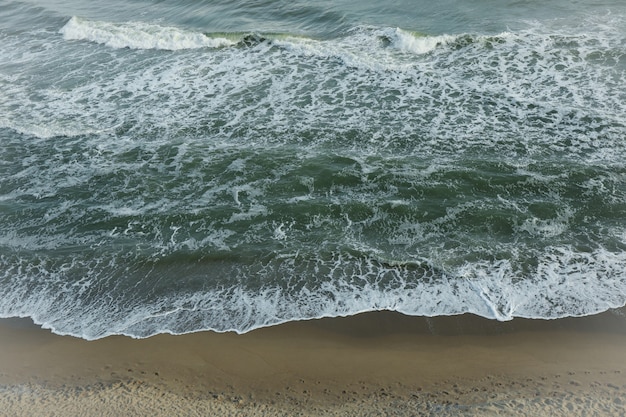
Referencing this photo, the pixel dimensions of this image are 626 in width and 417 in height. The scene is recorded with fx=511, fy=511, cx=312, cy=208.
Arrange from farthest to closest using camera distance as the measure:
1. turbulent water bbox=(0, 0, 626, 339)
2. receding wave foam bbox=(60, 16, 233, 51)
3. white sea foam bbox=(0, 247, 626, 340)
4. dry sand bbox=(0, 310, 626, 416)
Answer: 1. receding wave foam bbox=(60, 16, 233, 51)
2. turbulent water bbox=(0, 0, 626, 339)
3. white sea foam bbox=(0, 247, 626, 340)
4. dry sand bbox=(0, 310, 626, 416)

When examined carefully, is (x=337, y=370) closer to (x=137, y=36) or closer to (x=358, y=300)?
(x=358, y=300)

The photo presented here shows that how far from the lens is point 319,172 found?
1033cm

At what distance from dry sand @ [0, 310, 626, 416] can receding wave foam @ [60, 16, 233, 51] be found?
12691 mm

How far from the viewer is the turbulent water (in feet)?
24.7

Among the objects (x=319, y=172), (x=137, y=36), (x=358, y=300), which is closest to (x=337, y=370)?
(x=358, y=300)

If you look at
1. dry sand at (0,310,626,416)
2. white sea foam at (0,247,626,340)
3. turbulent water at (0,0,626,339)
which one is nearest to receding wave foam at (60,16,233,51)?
turbulent water at (0,0,626,339)

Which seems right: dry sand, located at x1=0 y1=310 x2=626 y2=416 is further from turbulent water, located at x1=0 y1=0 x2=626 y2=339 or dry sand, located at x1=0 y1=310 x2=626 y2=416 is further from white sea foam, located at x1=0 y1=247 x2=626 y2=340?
turbulent water, located at x1=0 y1=0 x2=626 y2=339

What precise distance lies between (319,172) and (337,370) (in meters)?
4.91

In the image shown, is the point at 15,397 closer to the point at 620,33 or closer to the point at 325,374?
the point at 325,374

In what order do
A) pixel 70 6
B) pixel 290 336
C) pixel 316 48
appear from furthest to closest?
pixel 70 6 < pixel 316 48 < pixel 290 336

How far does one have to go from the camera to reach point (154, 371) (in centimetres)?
639

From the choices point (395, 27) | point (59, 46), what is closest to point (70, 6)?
point (59, 46)

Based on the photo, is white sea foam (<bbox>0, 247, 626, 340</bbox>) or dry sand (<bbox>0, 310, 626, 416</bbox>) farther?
white sea foam (<bbox>0, 247, 626, 340</bbox>)

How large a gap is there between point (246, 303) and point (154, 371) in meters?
1.58
